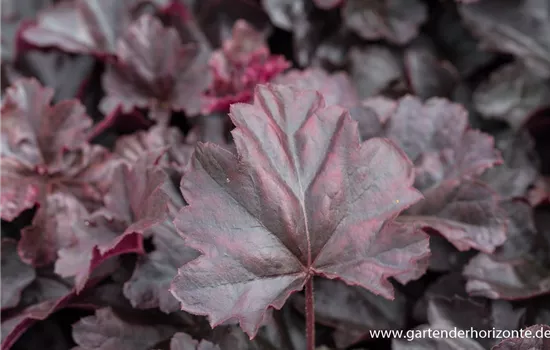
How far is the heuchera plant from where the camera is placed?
65 cm

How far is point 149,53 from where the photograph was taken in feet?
3.37

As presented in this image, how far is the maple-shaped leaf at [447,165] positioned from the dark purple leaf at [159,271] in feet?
1.00

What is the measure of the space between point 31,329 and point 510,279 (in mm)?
676

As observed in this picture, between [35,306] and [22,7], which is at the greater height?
[22,7]

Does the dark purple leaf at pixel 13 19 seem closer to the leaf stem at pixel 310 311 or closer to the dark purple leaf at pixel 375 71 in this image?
the dark purple leaf at pixel 375 71

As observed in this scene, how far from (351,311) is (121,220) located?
1.10 ft

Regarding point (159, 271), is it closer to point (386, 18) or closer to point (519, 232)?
point (519, 232)

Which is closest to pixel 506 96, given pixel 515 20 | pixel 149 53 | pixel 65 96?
pixel 515 20

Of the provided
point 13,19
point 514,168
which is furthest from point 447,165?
point 13,19

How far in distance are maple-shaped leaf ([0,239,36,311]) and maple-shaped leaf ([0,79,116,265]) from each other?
0.03 m

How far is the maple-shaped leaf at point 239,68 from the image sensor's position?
100cm

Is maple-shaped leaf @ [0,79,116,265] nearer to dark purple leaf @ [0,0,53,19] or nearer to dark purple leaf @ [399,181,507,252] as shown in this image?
dark purple leaf @ [0,0,53,19]

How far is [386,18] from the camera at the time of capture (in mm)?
1162

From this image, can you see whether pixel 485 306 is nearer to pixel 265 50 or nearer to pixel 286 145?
pixel 286 145
